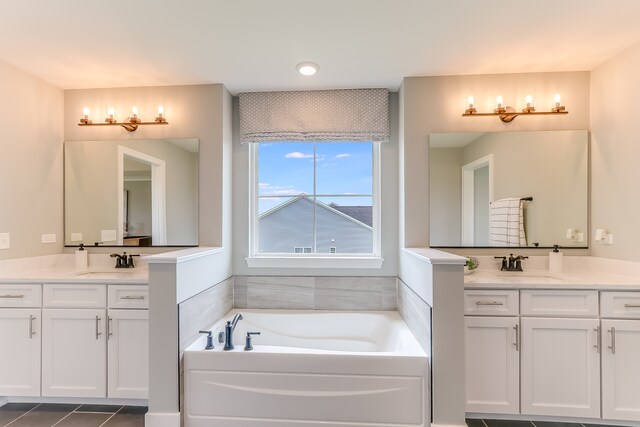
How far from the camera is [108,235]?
2885 millimetres

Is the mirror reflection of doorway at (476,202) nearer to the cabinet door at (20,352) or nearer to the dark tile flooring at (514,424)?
Result: the dark tile flooring at (514,424)

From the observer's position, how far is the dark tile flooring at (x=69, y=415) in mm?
2146

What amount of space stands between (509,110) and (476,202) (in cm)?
77

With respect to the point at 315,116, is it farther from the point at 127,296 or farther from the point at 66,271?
the point at 66,271

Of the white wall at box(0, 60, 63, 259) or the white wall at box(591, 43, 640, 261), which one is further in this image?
the white wall at box(0, 60, 63, 259)

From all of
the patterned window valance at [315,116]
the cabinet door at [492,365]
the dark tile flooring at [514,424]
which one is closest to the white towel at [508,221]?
the cabinet door at [492,365]

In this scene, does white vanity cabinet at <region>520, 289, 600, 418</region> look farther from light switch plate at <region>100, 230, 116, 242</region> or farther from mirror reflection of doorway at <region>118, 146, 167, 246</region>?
light switch plate at <region>100, 230, 116, 242</region>

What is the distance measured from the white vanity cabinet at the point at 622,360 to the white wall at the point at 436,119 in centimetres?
124

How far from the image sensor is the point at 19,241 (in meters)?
2.55

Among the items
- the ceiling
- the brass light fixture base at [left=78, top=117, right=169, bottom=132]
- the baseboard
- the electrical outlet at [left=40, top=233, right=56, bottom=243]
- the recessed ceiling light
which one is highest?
the ceiling

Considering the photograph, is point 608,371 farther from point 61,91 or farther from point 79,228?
point 61,91

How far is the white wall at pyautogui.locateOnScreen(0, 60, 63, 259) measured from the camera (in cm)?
245

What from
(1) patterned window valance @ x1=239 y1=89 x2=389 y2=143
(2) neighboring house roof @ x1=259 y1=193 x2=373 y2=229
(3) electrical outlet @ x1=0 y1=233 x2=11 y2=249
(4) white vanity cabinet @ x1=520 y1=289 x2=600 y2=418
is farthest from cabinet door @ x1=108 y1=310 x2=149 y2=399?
(4) white vanity cabinet @ x1=520 y1=289 x2=600 y2=418

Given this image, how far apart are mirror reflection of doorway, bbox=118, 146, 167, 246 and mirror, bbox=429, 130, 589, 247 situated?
2306 millimetres
